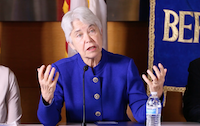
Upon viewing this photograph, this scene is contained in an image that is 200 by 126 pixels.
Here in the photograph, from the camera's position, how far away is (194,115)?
185 centimetres

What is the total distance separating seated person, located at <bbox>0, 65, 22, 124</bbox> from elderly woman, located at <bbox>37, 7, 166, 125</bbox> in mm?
445

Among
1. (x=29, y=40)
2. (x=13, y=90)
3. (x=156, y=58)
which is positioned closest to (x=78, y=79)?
(x=13, y=90)

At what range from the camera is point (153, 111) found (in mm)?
1248

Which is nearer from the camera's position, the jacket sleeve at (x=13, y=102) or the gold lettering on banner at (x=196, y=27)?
the jacket sleeve at (x=13, y=102)

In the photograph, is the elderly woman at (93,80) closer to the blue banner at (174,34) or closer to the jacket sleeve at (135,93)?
the jacket sleeve at (135,93)

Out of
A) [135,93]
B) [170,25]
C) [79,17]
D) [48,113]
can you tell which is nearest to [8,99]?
[48,113]

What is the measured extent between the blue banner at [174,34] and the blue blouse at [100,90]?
33.7 inches

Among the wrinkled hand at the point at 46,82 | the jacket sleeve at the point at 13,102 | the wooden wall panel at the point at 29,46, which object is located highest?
the wooden wall panel at the point at 29,46

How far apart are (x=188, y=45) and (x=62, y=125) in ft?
5.31

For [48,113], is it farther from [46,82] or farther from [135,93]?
[135,93]

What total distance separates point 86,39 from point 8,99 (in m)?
0.83

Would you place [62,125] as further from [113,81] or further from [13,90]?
[13,90]

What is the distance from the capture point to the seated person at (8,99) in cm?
188

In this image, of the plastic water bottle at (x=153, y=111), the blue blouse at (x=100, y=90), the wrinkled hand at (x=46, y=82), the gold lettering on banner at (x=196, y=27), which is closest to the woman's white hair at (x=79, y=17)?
the blue blouse at (x=100, y=90)
